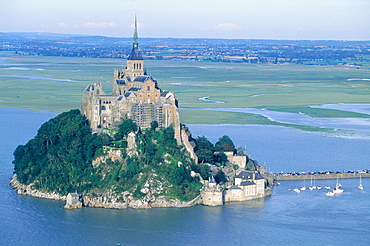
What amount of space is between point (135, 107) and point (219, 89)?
67254mm

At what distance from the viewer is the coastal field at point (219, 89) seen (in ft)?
322

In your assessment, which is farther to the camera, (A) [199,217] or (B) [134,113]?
(B) [134,113]

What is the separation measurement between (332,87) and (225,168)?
261 feet

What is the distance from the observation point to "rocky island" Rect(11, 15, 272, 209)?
53.5 m

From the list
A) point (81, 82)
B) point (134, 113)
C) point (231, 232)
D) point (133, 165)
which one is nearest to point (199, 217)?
point (231, 232)

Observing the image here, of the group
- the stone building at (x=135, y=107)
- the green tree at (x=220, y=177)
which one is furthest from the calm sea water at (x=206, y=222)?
the stone building at (x=135, y=107)

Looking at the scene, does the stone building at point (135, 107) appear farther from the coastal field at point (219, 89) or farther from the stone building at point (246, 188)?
the coastal field at point (219, 89)

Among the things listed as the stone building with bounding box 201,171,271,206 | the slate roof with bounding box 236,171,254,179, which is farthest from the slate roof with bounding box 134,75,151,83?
the slate roof with bounding box 236,171,254,179

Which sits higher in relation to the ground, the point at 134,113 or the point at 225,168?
the point at 134,113

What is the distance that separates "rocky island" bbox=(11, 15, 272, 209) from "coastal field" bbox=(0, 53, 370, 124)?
2559cm

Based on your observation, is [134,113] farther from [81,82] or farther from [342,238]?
[81,82]

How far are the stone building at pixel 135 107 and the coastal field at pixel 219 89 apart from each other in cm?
2414

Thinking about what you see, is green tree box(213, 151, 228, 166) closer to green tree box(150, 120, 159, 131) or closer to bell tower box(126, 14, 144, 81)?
green tree box(150, 120, 159, 131)

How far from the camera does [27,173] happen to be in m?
57.1
